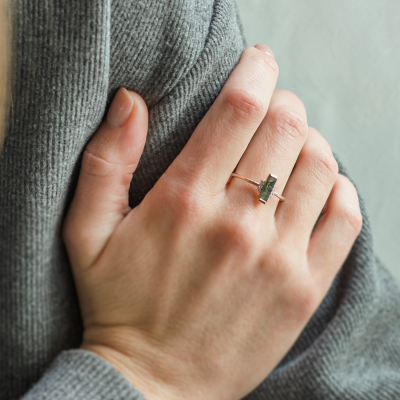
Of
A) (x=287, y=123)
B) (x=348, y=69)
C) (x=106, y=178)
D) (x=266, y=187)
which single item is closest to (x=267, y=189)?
(x=266, y=187)

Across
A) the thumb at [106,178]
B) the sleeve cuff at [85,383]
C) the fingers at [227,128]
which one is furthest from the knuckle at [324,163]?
the sleeve cuff at [85,383]

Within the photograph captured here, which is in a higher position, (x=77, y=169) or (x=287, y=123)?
(x=287, y=123)

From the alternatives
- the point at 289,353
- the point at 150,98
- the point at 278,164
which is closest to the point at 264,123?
the point at 278,164

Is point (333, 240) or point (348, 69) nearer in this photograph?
point (333, 240)

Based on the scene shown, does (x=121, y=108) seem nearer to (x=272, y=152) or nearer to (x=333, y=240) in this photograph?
(x=272, y=152)

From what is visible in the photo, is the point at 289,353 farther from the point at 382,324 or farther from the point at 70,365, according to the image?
the point at 70,365

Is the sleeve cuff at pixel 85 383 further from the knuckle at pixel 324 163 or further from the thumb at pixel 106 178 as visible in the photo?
the knuckle at pixel 324 163
